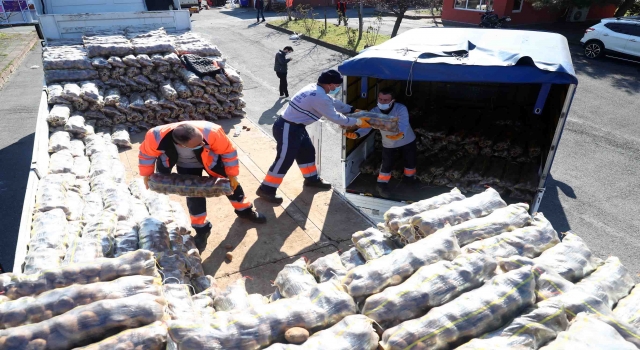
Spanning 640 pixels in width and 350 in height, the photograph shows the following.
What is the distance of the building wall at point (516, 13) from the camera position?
74.0 feet

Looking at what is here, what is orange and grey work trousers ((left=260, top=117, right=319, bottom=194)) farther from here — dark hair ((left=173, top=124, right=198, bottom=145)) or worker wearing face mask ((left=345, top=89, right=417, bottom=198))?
dark hair ((left=173, top=124, right=198, bottom=145))

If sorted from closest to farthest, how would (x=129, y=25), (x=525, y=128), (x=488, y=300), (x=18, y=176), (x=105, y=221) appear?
(x=488, y=300)
(x=105, y=221)
(x=525, y=128)
(x=18, y=176)
(x=129, y=25)

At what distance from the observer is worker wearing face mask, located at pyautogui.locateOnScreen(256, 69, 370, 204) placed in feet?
19.2

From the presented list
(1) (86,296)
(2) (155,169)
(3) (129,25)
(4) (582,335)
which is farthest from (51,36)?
(4) (582,335)

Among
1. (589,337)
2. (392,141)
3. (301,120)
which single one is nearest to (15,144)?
(301,120)

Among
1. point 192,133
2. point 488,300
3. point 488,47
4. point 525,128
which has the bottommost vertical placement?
point 525,128

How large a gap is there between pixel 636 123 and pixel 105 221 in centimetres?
1262

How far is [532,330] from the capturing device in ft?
9.53

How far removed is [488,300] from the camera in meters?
3.07

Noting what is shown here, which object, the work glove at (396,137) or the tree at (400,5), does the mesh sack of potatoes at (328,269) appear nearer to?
the work glove at (396,137)

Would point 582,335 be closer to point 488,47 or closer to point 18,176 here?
point 488,47

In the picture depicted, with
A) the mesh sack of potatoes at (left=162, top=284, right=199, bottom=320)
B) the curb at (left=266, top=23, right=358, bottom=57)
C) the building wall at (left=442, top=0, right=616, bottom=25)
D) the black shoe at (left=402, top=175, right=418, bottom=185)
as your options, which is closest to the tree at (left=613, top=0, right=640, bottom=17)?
the building wall at (left=442, top=0, right=616, bottom=25)

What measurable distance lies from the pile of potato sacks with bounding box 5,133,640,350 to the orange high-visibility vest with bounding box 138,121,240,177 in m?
0.81

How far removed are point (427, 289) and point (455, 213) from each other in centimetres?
135
